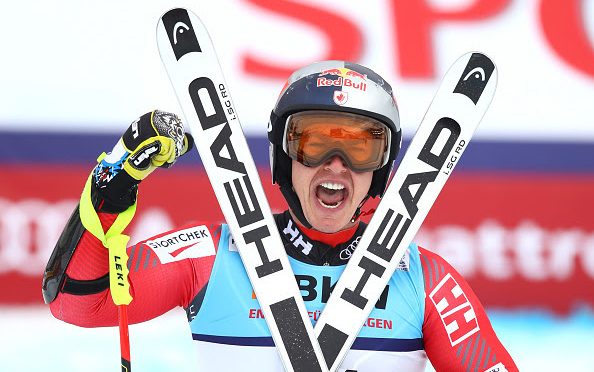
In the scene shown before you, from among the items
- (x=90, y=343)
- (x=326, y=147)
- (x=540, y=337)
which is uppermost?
(x=326, y=147)

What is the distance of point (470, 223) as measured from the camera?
509 cm

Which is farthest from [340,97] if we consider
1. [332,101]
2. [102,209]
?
[102,209]

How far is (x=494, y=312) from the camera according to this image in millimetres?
5004

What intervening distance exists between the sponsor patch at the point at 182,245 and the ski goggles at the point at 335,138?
1.13ft

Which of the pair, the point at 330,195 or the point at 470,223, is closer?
the point at 330,195

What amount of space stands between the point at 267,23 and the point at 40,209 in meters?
1.61

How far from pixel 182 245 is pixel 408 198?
690mm

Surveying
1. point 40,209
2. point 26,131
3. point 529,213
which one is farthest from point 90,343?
point 529,213

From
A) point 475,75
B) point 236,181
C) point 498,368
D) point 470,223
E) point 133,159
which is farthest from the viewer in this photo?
point 470,223

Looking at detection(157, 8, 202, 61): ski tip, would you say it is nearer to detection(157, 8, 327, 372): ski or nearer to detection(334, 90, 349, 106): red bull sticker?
detection(157, 8, 327, 372): ski

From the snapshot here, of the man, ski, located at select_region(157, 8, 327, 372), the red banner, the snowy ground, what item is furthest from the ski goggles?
the red banner

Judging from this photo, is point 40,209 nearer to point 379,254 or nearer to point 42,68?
point 42,68

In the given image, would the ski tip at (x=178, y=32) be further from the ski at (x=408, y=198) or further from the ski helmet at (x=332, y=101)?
the ski at (x=408, y=198)

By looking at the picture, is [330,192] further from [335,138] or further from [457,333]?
[457,333]
